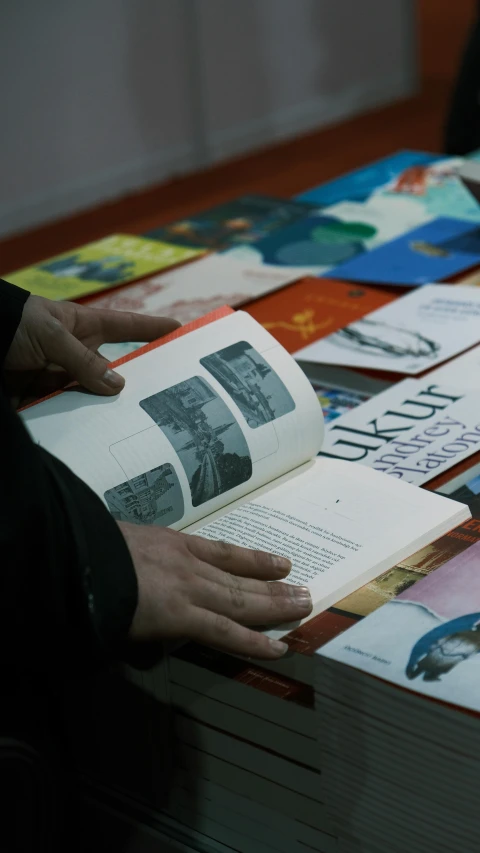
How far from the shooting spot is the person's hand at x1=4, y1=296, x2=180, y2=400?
3.26ft

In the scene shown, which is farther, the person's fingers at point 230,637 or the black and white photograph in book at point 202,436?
the black and white photograph in book at point 202,436

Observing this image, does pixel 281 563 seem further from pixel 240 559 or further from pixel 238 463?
pixel 238 463

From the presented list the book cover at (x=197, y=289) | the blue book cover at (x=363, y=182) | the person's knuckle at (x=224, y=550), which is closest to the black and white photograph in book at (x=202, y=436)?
the person's knuckle at (x=224, y=550)

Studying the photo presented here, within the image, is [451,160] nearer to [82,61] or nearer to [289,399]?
[289,399]

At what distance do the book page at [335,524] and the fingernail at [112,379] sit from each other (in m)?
0.15

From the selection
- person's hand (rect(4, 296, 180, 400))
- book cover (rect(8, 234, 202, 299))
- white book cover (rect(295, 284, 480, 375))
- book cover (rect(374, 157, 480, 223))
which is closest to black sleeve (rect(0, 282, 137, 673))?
person's hand (rect(4, 296, 180, 400))

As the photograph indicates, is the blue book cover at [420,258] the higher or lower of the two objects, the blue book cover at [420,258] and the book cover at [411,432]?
the higher

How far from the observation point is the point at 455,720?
667 millimetres

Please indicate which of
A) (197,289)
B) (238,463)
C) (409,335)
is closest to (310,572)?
(238,463)

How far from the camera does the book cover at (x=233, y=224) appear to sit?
1.84 m

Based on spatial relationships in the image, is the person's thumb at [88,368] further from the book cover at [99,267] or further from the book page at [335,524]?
the book cover at [99,267]

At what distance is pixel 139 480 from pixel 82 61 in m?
3.49

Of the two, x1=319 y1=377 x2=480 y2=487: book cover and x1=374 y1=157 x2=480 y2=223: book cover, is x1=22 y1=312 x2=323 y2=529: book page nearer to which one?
x1=319 y1=377 x2=480 y2=487: book cover

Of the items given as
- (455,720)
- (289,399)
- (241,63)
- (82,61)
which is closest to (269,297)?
(289,399)
